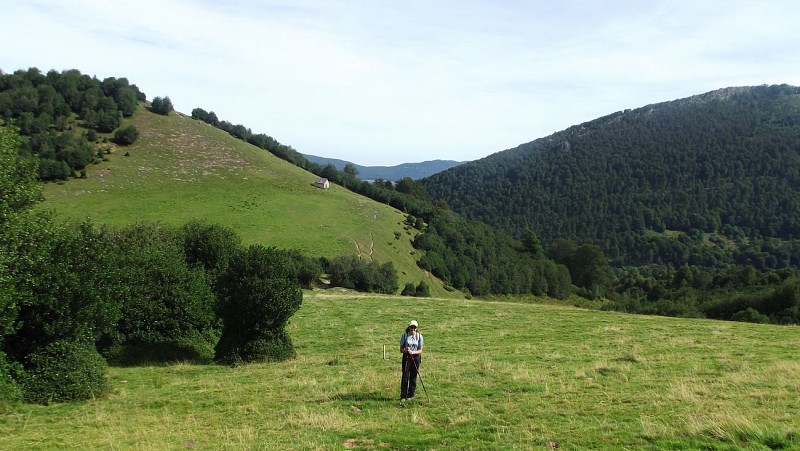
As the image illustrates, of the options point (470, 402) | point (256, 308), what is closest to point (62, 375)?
point (256, 308)

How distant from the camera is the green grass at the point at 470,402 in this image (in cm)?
989

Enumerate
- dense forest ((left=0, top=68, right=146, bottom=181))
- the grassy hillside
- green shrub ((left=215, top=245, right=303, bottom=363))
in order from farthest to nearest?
A: dense forest ((left=0, top=68, right=146, bottom=181)) → the grassy hillside → green shrub ((left=215, top=245, right=303, bottom=363))

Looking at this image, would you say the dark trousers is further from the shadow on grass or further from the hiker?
the shadow on grass

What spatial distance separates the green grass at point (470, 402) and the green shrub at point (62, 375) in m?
0.82

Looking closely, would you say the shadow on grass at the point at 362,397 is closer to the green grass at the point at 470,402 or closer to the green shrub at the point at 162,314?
the green grass at the point at 470,402

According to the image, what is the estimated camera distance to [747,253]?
166000 millimetres

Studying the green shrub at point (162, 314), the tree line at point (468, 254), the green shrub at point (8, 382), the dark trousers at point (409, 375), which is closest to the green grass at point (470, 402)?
the dark trousers at point (409, 375)

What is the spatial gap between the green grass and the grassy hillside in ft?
191

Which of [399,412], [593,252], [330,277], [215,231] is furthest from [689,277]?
[399,412]

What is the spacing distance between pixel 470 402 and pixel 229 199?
90.3 m

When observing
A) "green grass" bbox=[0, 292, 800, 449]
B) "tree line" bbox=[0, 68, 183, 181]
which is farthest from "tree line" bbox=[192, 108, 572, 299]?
"green grass" bbox=[0, 292, 800, 449]

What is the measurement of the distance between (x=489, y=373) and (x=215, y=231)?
2345 cm

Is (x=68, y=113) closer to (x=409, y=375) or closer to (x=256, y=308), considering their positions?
(x=256, y=308)

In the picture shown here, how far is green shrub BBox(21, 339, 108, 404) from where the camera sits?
1578 cm
